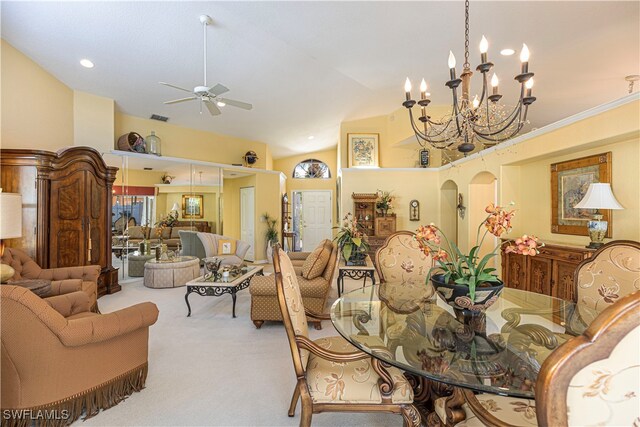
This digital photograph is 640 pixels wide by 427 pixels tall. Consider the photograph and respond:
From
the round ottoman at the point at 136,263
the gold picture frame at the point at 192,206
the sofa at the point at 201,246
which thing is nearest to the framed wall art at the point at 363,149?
the sofa at the point at 201,246

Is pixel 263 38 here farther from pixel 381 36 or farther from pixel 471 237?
pixel 471 237

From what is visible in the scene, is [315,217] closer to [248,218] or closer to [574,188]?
[248,218]

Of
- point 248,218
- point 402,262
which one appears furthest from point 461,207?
point 248,218

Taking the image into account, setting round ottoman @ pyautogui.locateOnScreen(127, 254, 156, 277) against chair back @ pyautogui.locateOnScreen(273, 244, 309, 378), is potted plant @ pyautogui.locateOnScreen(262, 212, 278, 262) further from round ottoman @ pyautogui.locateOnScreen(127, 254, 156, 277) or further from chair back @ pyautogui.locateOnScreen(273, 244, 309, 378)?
chair back @ pyautogui.locateOnScreen(273, 244, 309, 378)

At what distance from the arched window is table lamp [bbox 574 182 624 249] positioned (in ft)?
24.2

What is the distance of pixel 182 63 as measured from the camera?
4.29m

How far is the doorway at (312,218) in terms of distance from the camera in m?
9.66

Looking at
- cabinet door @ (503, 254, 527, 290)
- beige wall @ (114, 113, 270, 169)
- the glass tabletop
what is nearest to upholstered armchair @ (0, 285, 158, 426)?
the glass tabletop

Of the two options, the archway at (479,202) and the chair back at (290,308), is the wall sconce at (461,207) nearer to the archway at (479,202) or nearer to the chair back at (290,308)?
the archway at (479,202)

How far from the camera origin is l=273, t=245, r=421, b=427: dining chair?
1483mm

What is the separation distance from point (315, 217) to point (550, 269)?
6.77 m

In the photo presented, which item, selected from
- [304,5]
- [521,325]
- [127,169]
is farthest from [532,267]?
[127,169]

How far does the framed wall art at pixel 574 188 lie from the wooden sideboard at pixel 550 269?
1.43 feet

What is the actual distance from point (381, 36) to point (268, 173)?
5.01 meters
